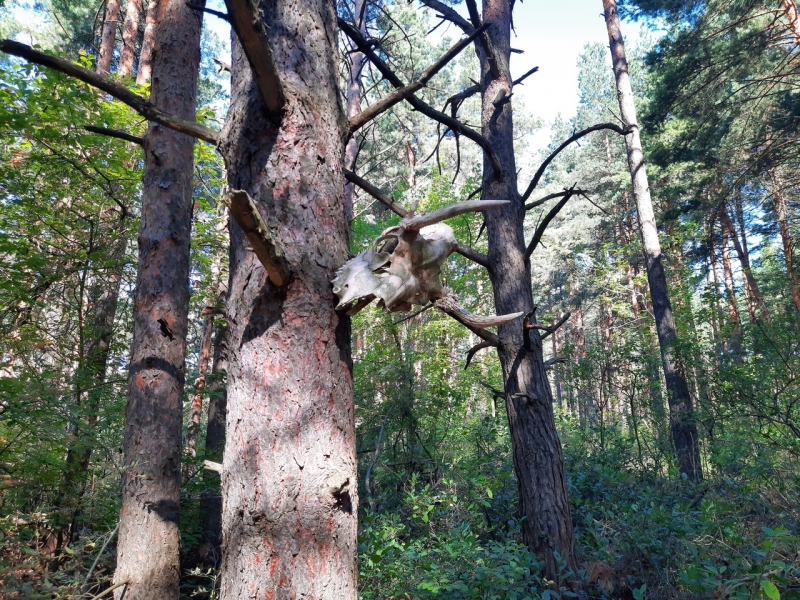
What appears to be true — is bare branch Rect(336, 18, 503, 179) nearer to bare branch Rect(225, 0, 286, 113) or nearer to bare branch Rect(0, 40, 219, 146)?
bare branch Rect(225, 0, 286, 113)

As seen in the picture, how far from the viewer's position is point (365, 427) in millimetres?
8094

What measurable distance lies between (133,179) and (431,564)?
595 centimetres

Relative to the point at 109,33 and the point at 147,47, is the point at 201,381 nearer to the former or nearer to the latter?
the point at 147,47

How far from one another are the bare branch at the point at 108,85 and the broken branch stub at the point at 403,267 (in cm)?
82

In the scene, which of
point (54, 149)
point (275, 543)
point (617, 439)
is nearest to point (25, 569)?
point (275, 543)

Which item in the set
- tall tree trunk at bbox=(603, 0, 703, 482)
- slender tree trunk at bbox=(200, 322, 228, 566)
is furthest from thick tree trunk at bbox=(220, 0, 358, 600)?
tall tree trunk at bbox=(603, 0, 703, 482)

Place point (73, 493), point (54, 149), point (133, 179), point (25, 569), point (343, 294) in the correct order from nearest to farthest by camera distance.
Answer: point (343, 294), point (25, 569), point (73, 493), point (54, 149), point (133, 179)

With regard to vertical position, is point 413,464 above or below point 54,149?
below

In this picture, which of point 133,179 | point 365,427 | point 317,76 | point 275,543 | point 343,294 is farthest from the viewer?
point 365,427

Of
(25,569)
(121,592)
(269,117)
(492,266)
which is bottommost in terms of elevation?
(121,592)

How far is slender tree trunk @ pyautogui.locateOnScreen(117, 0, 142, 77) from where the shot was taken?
10.6 metres

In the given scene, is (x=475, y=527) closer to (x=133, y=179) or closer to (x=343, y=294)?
(x=343, y=294)

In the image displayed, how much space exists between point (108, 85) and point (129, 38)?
11.2 metres

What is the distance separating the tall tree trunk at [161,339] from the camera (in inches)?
151
